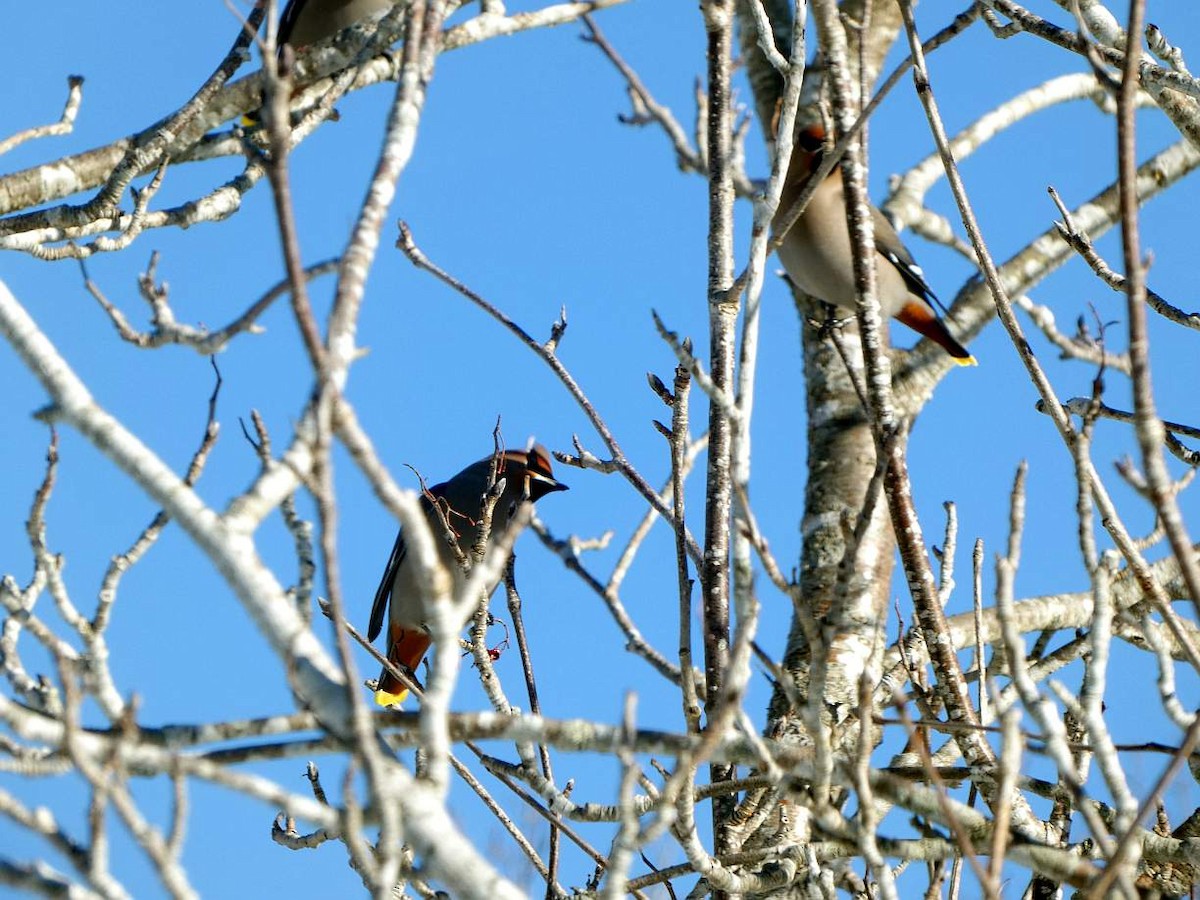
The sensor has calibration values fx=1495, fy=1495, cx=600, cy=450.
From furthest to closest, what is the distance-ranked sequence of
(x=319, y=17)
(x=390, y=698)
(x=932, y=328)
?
(x=932, y=328), (x=390, y=698), (x=319, y=17)

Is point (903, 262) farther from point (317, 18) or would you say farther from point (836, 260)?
point (317, 18)

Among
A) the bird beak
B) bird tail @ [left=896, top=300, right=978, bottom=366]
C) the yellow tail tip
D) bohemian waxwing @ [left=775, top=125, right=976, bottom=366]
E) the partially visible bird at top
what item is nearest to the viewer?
the partially visible bird at top

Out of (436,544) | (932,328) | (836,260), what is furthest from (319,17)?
(932,328)

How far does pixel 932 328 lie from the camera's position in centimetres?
642

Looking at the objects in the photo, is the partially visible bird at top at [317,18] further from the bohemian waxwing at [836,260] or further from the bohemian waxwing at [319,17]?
the bohemian waxwing at [836,260]

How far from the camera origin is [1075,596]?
16.6ft

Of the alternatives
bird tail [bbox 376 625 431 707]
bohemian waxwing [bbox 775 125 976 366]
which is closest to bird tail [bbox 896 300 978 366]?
bohemian waxwing [bbox 775 125 976 366]

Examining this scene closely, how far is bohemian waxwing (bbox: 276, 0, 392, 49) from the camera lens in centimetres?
544

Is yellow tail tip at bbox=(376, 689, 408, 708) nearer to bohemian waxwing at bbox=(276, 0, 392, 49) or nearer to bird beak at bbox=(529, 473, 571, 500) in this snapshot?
bird beak at bbox=(529, 473, 571, 500)

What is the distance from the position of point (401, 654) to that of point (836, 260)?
95.3 inches

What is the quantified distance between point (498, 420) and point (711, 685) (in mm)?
1194

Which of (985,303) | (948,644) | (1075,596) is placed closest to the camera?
(948,644)

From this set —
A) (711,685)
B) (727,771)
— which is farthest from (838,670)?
(711,685)

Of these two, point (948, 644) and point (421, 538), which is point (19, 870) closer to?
point (421, 538)
